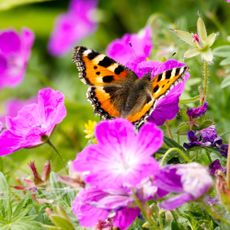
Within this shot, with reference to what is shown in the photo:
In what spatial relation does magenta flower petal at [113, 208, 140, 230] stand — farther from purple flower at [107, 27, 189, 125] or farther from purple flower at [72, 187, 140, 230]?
purple flower at [107, 27, 189, 125]

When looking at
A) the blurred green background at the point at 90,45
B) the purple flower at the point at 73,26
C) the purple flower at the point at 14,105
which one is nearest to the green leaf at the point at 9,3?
the blurred green background at the point at 90,45

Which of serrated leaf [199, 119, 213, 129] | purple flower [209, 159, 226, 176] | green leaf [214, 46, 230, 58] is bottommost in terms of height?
purple flower [209, 159, 226, 176]

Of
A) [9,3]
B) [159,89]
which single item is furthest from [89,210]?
[9,3]

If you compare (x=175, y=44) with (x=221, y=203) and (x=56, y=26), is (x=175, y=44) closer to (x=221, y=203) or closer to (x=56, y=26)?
(x=221, y=203)

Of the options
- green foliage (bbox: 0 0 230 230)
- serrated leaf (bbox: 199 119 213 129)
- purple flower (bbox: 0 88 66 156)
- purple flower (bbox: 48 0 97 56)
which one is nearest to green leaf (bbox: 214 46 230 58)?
green foliage (bbox: 0 0 230 230)

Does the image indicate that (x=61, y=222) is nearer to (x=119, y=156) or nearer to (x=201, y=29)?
(x=119, y=156)

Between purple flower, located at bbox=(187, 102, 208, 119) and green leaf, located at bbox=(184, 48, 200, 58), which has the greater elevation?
green leaf, located at bbox=(184, 48, 200, 58)

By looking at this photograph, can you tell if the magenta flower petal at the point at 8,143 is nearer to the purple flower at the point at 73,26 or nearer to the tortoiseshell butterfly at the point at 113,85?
the tortoiseshell butterfly at the point at 113,85

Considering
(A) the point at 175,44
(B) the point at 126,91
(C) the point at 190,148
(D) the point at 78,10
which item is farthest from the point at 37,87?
(C) the point at 190,148
